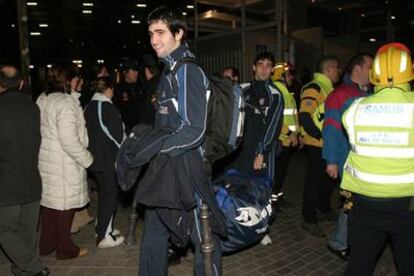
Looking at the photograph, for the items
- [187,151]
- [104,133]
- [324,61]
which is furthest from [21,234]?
[324,61]

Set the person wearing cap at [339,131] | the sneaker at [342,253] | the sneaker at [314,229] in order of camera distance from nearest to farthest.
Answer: the person wearing cap at [339,131]
the sneaker at [342,253]
the sneaker at [314,229]

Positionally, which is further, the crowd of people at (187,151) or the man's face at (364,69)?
the man's face at (364,69)

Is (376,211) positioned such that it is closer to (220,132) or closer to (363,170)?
(363,170)

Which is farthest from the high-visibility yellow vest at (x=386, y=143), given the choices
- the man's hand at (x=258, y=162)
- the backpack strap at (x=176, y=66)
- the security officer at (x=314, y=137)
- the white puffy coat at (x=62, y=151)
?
the white puffy coat at (x=62, y=151)

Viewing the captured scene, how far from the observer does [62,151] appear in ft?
15.2

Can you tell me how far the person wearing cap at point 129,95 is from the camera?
6680 millimetres

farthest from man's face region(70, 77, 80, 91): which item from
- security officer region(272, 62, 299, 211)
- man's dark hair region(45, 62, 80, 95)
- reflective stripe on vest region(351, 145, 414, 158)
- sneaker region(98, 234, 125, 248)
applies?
reflective stripe on vest region(351, 145, 414, 158)

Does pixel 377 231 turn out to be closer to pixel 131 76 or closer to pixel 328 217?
pixel 328 217

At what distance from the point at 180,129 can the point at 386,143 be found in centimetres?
133

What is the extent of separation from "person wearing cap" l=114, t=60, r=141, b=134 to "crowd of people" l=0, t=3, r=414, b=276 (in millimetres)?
16

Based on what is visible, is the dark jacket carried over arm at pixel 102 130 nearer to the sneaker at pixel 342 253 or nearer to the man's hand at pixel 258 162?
the man's hand at pixel 258 162

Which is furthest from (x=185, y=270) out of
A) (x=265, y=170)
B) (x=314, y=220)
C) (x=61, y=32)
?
(x=61, y=32)

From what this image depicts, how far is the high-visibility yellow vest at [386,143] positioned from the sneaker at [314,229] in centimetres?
264

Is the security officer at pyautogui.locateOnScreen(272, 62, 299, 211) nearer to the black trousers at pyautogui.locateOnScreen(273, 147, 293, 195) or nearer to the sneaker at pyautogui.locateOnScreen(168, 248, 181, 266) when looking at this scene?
the black trousers at pyautogui.locateOnScreen(273, 147, 293, 195)
